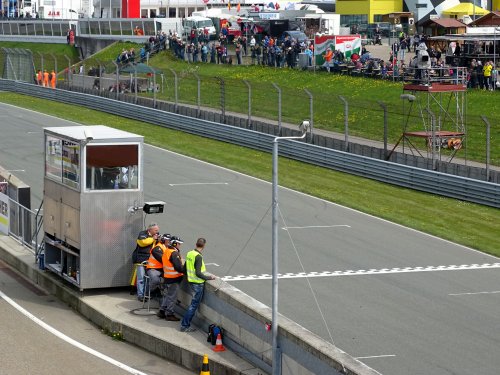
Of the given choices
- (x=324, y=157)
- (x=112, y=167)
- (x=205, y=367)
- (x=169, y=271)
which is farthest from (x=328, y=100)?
(x=205, y=367)

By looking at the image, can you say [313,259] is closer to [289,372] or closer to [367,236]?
[367,236]

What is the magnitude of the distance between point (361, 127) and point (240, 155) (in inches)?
172

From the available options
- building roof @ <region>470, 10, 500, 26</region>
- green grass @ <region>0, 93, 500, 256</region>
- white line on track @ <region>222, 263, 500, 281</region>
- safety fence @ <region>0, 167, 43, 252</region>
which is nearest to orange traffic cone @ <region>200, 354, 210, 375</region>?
white line on track @ <region>222, 263, 500, 281</region>

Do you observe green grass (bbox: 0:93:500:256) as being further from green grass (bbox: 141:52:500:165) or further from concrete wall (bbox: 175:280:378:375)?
concrete wall (bbox: 175:280:378:375)

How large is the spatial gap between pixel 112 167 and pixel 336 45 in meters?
39.7

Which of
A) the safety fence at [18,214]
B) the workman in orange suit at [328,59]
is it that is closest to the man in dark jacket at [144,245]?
the safety fence at [18,214]

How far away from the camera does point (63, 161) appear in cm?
2039

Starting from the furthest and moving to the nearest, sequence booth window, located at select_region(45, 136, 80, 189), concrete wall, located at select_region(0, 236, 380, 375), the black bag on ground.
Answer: booth window, located at select_region(45, 136, 80, 189)
the black bag on ground
concrete wall, located at select_region(0, 236, 380, 375)

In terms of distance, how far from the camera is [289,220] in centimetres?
2834

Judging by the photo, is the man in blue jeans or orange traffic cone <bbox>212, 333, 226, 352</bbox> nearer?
orange traffic cone <bbox>212, 333, 226, 352</bbox>

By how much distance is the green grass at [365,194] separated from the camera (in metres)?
27.8

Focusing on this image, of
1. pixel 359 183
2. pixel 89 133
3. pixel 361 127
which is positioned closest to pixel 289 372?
pixel 89 133

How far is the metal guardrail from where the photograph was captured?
31.6 m

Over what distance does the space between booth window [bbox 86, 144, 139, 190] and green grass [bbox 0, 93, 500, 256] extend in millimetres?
9746
